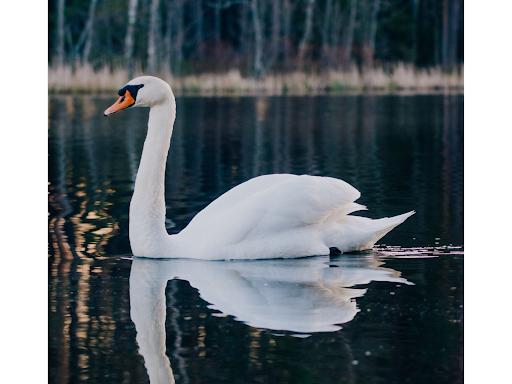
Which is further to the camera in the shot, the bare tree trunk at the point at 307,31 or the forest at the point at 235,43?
the bare tree trunk at the point at 307,31

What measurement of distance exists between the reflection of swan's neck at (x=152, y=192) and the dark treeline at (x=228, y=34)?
1215 cm

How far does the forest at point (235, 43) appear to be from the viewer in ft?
78.5

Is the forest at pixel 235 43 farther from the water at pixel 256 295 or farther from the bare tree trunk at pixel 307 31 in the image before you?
the water at pixel 256 295

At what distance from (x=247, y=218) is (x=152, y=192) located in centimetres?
69

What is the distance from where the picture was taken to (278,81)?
33.0 meters

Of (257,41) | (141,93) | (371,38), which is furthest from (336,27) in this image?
(141,93)

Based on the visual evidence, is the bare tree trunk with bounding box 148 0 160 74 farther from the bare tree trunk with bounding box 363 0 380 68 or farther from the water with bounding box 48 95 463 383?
the water with bounding box 48 95 463 383

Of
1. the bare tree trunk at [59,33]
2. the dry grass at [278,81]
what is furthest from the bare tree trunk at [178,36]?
the bare tree trunk at [59,33]

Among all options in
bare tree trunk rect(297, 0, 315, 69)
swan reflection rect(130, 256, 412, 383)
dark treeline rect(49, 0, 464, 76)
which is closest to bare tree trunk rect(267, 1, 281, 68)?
dark treeline rect(49, 0, 464, 76)

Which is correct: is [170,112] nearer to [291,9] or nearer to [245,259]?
[245,259]

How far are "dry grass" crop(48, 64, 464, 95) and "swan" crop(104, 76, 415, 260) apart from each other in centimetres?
761

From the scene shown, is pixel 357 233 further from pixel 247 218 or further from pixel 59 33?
pixel 59 33

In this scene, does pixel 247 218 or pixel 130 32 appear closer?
pixel 247 218

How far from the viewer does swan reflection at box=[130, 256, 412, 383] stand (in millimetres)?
7516
